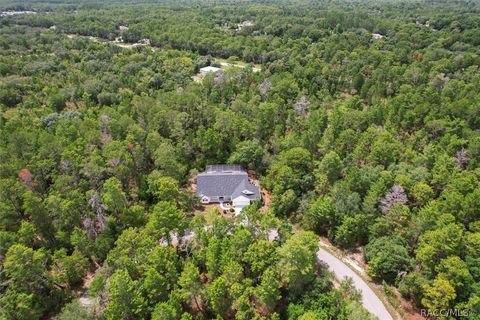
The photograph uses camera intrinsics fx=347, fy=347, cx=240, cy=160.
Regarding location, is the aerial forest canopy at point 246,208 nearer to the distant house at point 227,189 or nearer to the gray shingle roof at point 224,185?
the distant house at point 227,189

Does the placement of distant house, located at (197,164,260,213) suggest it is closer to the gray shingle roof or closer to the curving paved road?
the gray shingle roof

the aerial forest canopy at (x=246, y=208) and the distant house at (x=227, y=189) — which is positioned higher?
the aerial forest canopy at (x=246, y=208)

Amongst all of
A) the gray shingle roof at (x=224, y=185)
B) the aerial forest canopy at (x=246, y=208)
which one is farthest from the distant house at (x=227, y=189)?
the aerial forest canopy at (x=246, y=208)

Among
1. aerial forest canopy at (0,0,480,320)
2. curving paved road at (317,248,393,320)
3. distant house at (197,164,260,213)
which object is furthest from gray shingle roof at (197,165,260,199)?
curving paved road at (317,248,393,320)

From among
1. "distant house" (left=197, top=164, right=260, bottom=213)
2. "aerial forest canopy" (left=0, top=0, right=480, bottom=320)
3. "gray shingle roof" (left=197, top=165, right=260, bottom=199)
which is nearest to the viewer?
"aerial forest canopy" (left=0, top=0, right=480, bottom=320)

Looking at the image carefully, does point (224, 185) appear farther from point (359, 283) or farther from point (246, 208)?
A: point (359, 283)

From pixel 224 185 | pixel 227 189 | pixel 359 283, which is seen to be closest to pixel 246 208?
pixel 227 189
